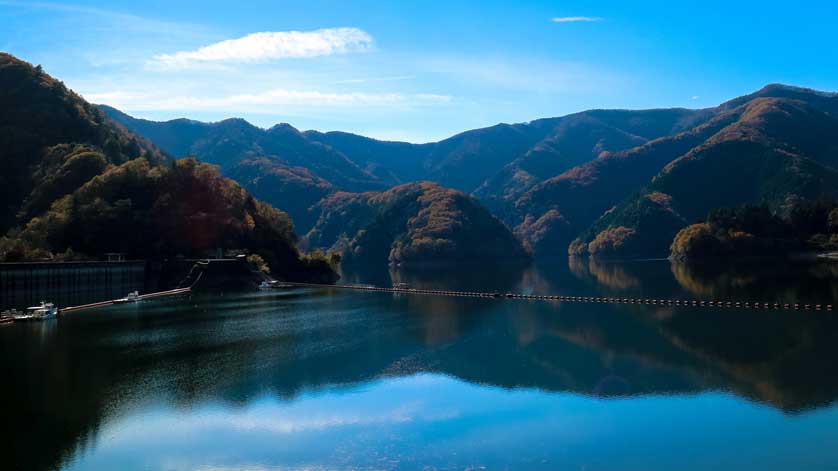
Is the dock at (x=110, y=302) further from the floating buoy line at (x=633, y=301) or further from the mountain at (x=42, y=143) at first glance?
the mountain at (x=42, y=143)

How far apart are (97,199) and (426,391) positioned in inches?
3137

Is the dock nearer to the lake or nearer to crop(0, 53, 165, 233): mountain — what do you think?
the lake

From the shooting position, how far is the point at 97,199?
3907 inches

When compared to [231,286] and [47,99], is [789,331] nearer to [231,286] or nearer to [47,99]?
[231,286]

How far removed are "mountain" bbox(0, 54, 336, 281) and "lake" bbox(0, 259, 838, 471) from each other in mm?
34780

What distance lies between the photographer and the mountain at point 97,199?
97925mm

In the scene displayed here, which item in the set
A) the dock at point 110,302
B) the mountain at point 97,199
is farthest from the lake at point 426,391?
the mountain at point 97,199

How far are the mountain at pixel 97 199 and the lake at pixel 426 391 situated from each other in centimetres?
3478

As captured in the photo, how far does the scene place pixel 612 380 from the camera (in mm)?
38875

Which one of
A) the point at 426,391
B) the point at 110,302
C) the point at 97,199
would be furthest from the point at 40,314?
the point at 426,391

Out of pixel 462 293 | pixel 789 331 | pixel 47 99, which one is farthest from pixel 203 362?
pixel 47 99

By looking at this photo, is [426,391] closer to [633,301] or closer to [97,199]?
[633,301]

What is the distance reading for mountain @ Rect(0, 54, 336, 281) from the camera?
97925mm

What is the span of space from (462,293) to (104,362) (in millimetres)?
58151
